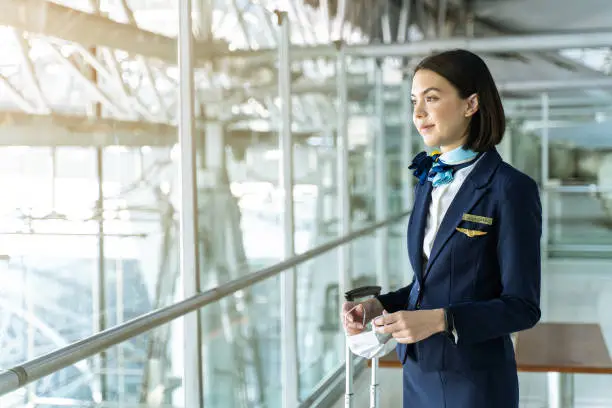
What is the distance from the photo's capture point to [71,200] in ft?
7.56

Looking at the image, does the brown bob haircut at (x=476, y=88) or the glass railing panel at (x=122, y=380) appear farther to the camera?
the glass railing panel at (x=122, y=380)

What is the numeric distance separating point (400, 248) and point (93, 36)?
7335 mm

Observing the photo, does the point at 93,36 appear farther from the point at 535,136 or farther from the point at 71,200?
the point at 535,136

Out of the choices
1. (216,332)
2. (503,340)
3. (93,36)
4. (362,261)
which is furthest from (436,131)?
(362,261)

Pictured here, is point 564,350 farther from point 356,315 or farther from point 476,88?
point 476,88

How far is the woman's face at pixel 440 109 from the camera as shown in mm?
1693

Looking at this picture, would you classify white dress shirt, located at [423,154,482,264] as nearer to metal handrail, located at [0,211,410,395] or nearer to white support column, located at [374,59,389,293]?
metal handrail, located at [0,211,410,395]

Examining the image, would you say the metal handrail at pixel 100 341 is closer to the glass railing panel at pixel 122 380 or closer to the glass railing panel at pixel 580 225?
the glass railing panel at pixel 122 380

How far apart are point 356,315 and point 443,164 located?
40 centimetres

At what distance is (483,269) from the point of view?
1.66m

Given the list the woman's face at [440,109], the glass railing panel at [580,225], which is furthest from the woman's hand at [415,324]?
the glass railing panel at [580,225]

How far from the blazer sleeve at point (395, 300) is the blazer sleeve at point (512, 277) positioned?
297 mm

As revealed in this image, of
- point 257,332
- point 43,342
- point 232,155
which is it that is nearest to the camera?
point 43,342

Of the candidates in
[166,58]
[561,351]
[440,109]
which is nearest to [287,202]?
[166,58]
